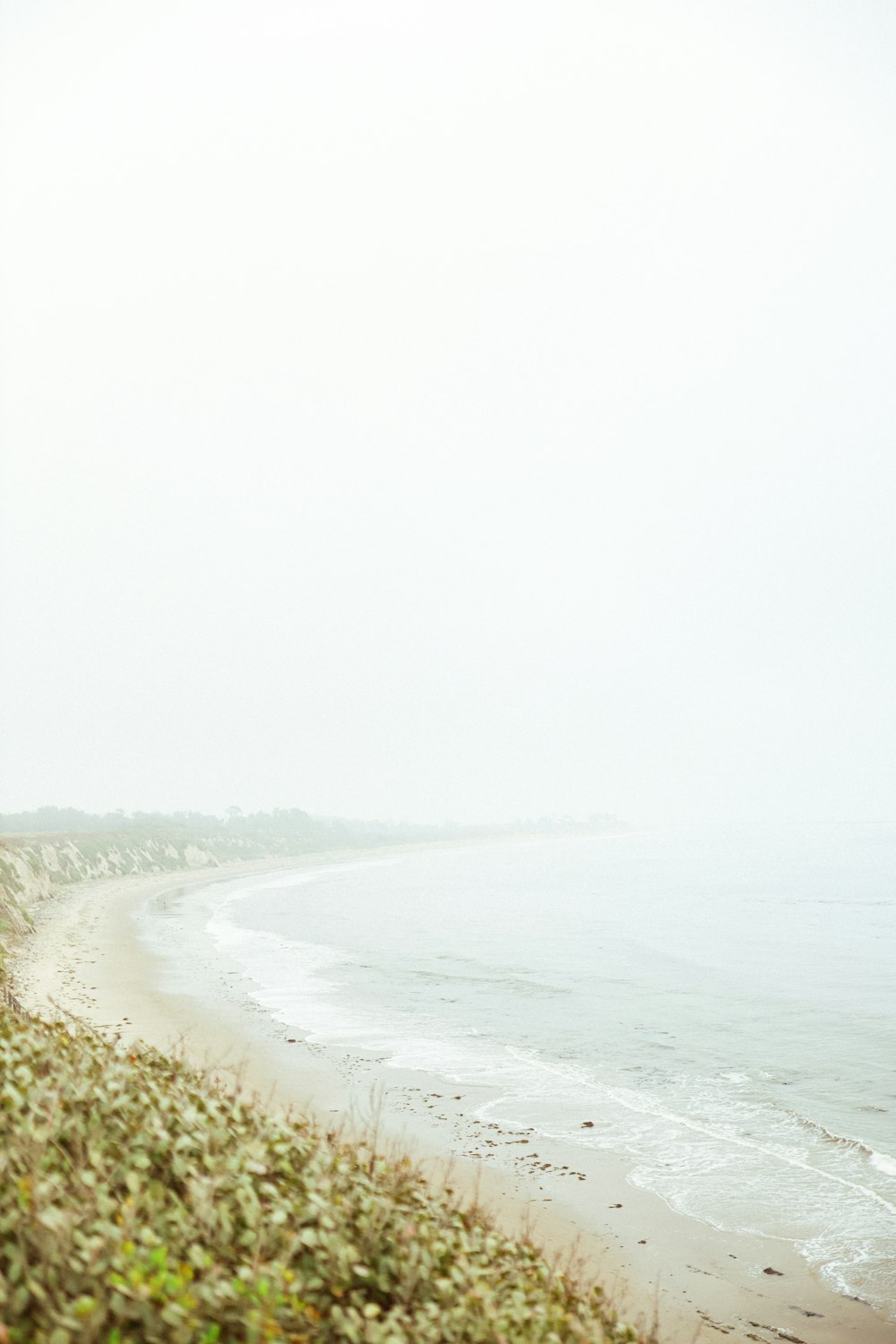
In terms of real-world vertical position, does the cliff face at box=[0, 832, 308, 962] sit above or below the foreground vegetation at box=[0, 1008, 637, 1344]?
below

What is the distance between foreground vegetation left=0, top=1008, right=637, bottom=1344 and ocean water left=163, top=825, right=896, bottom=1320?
6214 millimetres

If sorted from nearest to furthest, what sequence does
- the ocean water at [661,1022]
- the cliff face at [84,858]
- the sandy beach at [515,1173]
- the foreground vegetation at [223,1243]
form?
1. the foreground vegetation at [223,1243]
2. the sandy beach at [515,1173]
3. the ocean water at [661,1022]
4. the cliff face at [84,858]

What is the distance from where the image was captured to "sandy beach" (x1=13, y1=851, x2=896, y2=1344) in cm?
981

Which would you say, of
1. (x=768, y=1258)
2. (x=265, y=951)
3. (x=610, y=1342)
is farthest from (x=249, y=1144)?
(x=265, y=951)

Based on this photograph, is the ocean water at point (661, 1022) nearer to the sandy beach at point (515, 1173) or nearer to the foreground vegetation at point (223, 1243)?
the sandy beach at point (515, 1173)

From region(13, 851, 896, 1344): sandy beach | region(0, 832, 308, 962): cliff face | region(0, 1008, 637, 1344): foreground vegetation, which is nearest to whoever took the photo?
region(0, 1008, 637, 1344): foreground vegetation

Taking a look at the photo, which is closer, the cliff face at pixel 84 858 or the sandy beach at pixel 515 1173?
the sandy beach at pixel 515 1173

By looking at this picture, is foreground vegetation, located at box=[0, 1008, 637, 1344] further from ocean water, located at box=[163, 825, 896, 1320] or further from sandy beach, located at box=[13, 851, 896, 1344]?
ocean water, located at box=[163, 825, 896, 1320]

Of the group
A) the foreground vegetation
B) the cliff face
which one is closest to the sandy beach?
the foreground vegetation

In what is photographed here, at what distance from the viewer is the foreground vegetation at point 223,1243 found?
214 inches

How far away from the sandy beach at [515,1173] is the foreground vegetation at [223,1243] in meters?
1.65

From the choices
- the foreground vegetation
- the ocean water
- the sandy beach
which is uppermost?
the foreground vegetation

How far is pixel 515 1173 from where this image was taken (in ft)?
44.7

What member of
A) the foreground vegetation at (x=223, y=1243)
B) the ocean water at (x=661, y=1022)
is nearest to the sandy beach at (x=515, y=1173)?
the ocean water at (x=661, y=1022)
